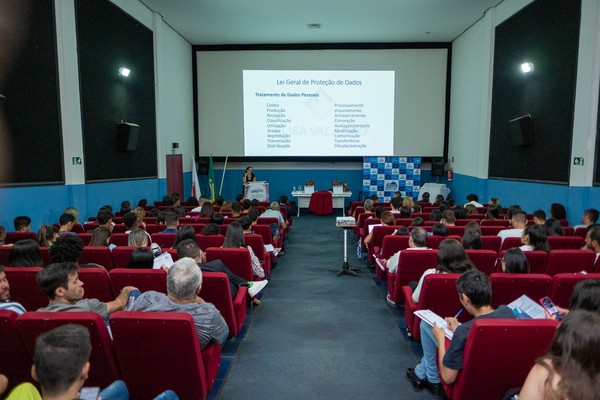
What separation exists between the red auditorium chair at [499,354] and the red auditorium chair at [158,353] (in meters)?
1.43

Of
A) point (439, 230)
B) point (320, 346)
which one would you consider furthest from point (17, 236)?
point (439, 230)

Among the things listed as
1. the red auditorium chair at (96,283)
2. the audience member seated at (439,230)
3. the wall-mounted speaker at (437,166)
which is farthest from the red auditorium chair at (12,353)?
the wall-mounted speaker at (437,166)

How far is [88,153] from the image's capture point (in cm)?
767

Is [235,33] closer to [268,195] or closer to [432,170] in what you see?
[268,195]

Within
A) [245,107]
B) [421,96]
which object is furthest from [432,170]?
[245,107]

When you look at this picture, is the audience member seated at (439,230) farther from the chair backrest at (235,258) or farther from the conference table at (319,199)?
the conference table at (319,199)

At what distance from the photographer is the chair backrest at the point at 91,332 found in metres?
2.06

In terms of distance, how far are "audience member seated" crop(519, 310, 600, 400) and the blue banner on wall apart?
11380 mm

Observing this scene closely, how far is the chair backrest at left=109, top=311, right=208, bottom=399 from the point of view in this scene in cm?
212

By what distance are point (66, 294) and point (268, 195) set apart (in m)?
10.5

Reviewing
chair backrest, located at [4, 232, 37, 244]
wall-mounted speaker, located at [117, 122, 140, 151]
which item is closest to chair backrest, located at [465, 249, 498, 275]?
chair backrest, located at [4, 232, 37, 244]

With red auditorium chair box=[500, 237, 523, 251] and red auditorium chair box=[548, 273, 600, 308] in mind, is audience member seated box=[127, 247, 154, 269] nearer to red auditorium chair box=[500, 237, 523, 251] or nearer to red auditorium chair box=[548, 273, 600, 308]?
red auditorium chair box=[548, 273, 600, 308]

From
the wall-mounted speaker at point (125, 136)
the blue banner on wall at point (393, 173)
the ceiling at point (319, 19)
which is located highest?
the ceiling at point (319, 19)

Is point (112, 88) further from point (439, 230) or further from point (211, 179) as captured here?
point (439, 230)
